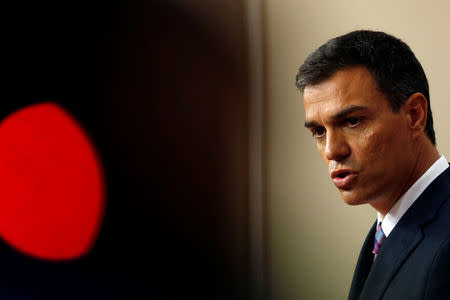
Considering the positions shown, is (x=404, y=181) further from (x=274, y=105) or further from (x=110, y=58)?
(x=110, y=58)

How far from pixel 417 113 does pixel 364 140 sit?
12 centimetres

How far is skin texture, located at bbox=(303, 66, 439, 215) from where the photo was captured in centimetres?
71

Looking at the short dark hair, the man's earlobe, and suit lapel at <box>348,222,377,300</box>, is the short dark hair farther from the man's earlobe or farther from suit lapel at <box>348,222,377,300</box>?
suit lapel at <box>348,222,377,300</box>

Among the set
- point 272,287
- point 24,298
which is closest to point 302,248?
point 272,287

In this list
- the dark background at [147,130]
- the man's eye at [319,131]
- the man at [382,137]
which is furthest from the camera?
the dark background at [147,130]

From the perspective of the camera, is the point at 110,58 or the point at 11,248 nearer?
the point at 11,248

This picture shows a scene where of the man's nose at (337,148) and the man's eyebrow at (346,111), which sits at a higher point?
the man's eyebrow at (346,111)

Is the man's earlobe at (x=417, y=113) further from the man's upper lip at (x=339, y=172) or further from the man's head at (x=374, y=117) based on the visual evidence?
the man's upper lip at (x=339, y=172)

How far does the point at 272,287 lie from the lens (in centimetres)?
144

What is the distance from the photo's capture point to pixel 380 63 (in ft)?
2.35

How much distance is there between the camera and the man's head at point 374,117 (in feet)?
2.32

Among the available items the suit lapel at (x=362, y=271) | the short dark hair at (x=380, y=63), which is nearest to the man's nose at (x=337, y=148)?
the short dark hair at (x=380, y=63)

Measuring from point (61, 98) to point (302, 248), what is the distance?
3.23ft

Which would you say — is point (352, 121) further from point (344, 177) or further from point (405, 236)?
point (405, 236)
